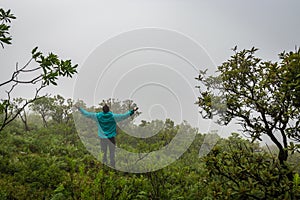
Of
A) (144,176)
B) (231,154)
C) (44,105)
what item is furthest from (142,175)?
(44,105)

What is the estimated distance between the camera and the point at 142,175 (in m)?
7.36

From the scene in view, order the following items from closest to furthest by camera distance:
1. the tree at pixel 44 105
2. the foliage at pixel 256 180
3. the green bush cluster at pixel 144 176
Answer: the foliage at pixel 256 180
the green bush cluster at pixel 144 176
the tree at pixel 44 105

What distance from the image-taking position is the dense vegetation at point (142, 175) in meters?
4.09

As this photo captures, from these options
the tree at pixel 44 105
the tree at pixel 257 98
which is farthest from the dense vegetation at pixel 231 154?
the tree at pixel 44 105

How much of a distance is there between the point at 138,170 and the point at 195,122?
2.86 meters

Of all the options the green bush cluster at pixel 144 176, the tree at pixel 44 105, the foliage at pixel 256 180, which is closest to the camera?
the foliage at pixel 256 180

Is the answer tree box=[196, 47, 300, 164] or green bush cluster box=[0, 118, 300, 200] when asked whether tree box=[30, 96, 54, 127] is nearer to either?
green bush cluster box=[0, 118, 300, 200]

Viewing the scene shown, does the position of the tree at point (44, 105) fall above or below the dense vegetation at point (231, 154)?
above

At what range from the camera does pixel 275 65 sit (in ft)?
14.2

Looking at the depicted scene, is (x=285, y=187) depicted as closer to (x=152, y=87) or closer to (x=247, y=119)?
(x=247, y=119)

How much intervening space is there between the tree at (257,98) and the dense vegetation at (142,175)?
434 mm

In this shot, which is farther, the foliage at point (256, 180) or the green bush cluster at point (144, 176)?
the green bush cluster at point (144, 176)

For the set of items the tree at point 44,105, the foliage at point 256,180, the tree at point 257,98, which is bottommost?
the foliage at point 256,180

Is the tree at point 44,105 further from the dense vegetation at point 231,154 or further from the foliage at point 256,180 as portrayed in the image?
the foliage at point 256,180
